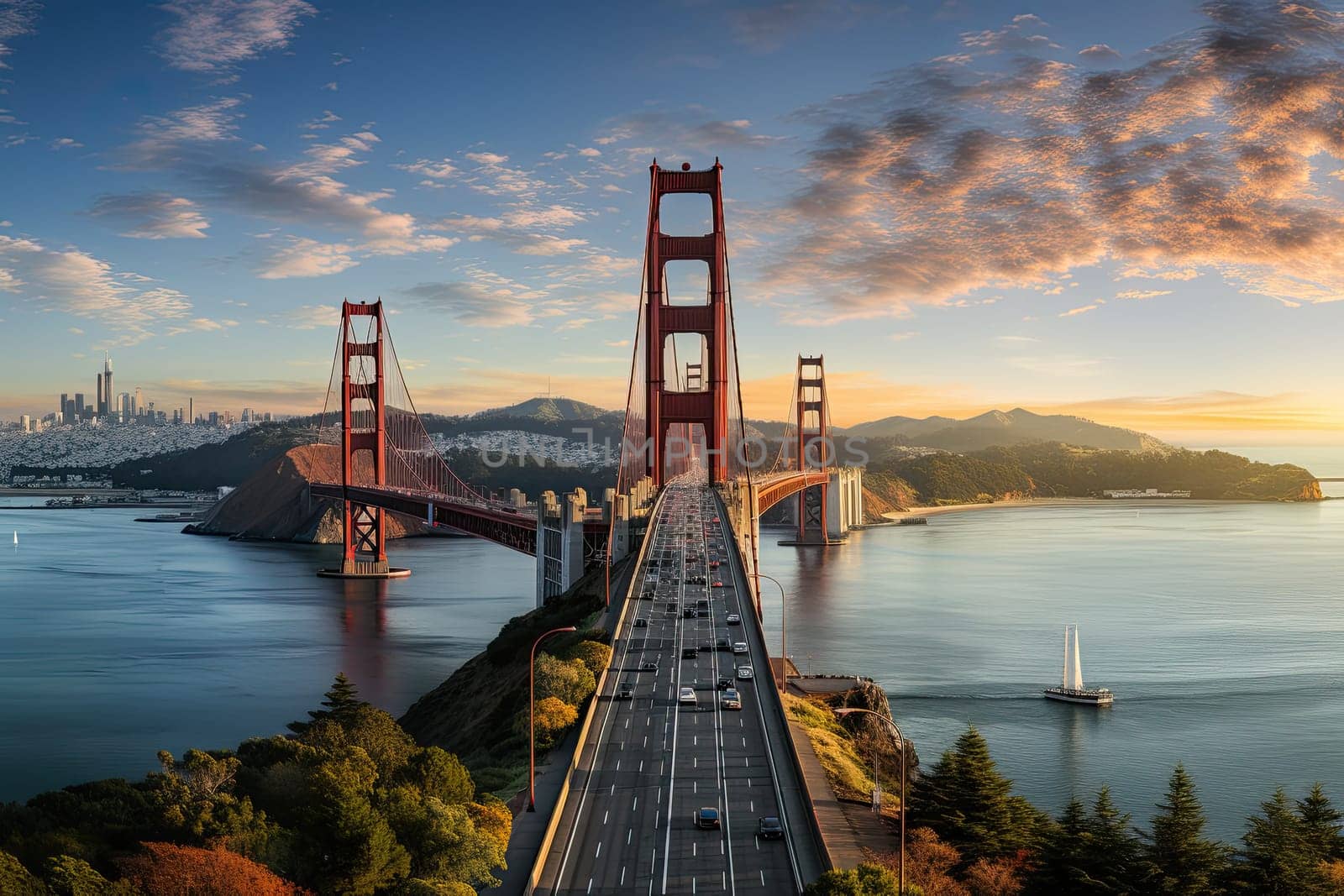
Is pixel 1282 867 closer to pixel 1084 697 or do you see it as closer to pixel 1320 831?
pixel 1320 831

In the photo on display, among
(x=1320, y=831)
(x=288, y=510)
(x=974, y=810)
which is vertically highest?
(x=288, y=510)

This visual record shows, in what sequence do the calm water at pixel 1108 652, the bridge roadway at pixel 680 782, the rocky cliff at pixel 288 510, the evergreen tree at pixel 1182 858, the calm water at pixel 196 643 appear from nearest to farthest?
1. the bridge roadway at pixel 680 782
2. the evergreen tree at pixel 1182 858
3. the calm water at pixel 1108 652
4. the calm water at pixel 196 643
5. the rocky cliff at pixel 288 510

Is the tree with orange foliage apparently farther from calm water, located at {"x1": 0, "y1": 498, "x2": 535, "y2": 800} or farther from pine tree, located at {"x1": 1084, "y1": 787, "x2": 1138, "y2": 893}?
calm water, located at {"x1": 0, "y1": 498, "x2": 535, "y2": 800}

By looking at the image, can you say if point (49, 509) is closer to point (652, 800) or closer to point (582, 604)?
point (582, 604)

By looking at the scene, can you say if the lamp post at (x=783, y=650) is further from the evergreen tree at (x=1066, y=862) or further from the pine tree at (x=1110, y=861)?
the pine tree at (x=1110, y=861)

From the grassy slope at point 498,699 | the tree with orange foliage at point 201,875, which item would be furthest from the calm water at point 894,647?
the tree with orange foliage at point 201,875

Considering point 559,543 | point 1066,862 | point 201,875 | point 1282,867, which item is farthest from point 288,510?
point 1282,867
